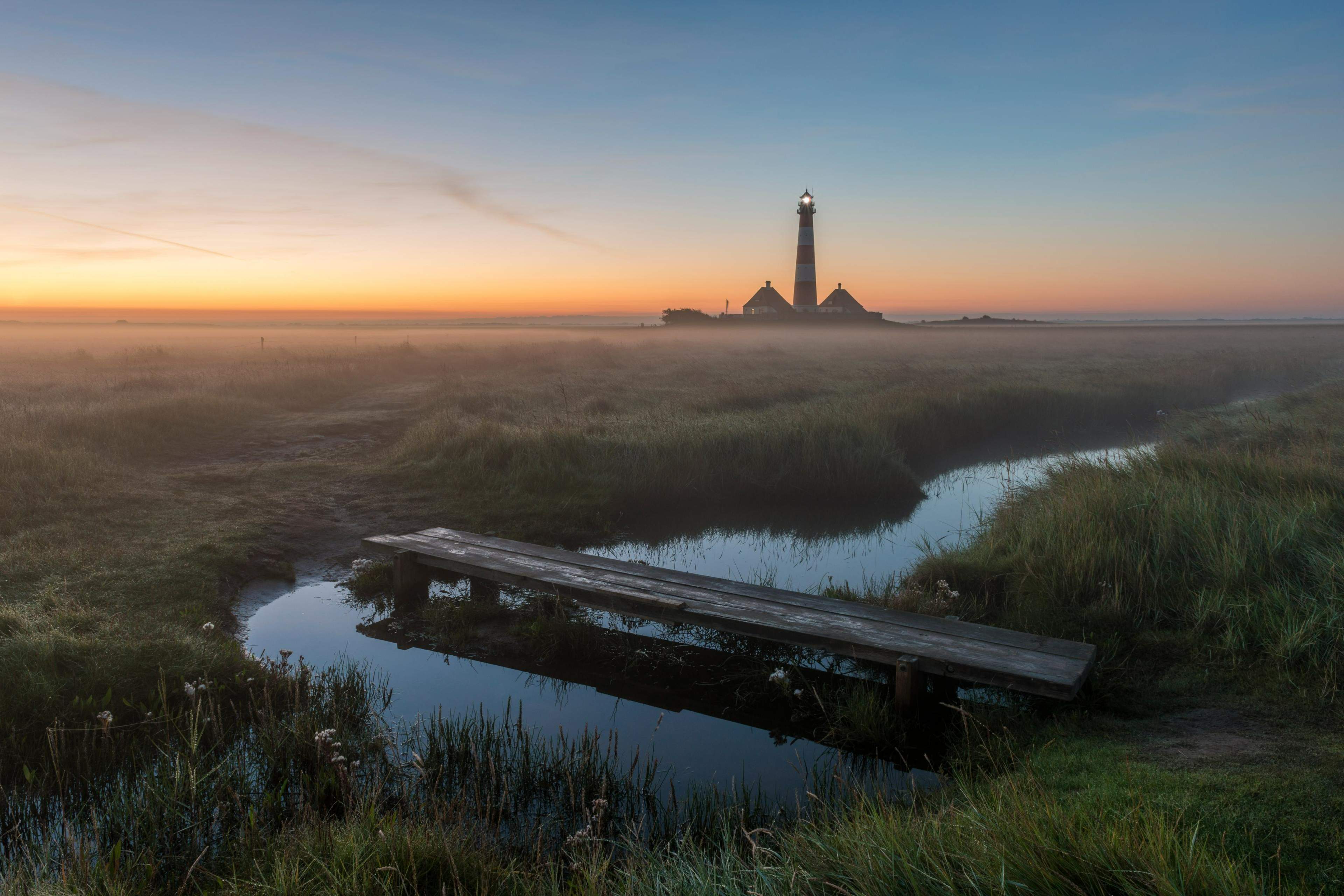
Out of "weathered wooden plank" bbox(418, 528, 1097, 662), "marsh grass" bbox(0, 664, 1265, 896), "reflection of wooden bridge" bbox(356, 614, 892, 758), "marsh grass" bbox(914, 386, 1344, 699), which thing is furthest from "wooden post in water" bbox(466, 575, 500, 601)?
"marsh grass" bbox(914, 386, 1344, 699)

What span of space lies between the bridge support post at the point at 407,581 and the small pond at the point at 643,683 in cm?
25

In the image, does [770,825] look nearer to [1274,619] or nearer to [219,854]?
[219,854]

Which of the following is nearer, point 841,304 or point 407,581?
point 407,581

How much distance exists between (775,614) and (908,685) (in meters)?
1.11

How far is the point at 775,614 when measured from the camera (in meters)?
5.59

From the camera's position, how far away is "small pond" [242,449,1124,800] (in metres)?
4.72

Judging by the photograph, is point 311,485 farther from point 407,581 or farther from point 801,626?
point 801,626

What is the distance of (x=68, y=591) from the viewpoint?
6562mm

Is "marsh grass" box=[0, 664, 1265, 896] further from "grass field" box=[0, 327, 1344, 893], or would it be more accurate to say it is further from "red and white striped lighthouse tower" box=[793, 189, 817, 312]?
"red and white striped lighthouse tower" box=[793, 189, 817, 312]

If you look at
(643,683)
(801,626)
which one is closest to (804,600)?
(801,626)

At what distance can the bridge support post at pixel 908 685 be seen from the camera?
4781mm

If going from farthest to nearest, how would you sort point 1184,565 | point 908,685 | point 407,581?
point 407,581
point 1184,565
point 908,685

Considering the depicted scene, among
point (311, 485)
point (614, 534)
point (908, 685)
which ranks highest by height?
point (311, 485)

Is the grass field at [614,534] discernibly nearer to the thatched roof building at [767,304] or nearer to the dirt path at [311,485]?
the dirt path at [311,485]
